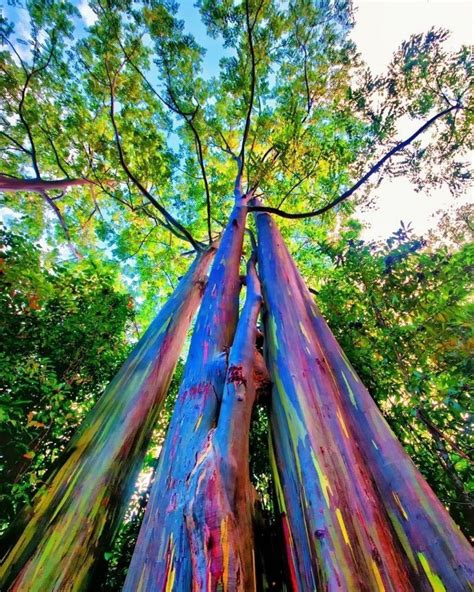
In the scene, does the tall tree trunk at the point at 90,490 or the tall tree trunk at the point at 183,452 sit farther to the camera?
the tall tree trunk at the point at 90,490

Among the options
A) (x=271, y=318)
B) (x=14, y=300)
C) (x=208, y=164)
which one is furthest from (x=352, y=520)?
(x=208, y=164)

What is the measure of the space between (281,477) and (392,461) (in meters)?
0.62

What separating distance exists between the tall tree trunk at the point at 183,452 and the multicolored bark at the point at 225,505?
0.29ft

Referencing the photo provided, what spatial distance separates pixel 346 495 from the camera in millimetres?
1365

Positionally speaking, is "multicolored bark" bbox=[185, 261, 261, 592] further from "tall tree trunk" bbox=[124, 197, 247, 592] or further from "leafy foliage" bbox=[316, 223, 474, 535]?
"leafy foliage" bbox=[316, 223, 474, 535]

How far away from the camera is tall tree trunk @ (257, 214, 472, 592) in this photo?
1.15 m

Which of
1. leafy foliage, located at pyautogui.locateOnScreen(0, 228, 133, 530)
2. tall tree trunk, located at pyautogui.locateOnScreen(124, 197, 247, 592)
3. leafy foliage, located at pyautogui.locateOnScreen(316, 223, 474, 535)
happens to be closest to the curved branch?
leafy foliage, located at pyautogui.locateOnScreen(0, 228, 133, 530)

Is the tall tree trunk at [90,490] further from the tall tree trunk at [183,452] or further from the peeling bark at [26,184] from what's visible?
the peeling bark at [26,184]

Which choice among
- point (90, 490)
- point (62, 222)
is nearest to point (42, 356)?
point (90, 490)

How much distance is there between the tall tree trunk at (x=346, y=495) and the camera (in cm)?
115

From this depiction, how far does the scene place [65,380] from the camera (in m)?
2.92

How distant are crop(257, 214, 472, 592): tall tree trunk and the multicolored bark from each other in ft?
0.85

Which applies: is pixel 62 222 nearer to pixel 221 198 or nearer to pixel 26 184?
pixel 26 184

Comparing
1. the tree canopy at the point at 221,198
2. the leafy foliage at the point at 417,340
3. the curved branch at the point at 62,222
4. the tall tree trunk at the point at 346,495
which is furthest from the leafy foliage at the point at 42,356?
the curved branch at the point at 62,222
